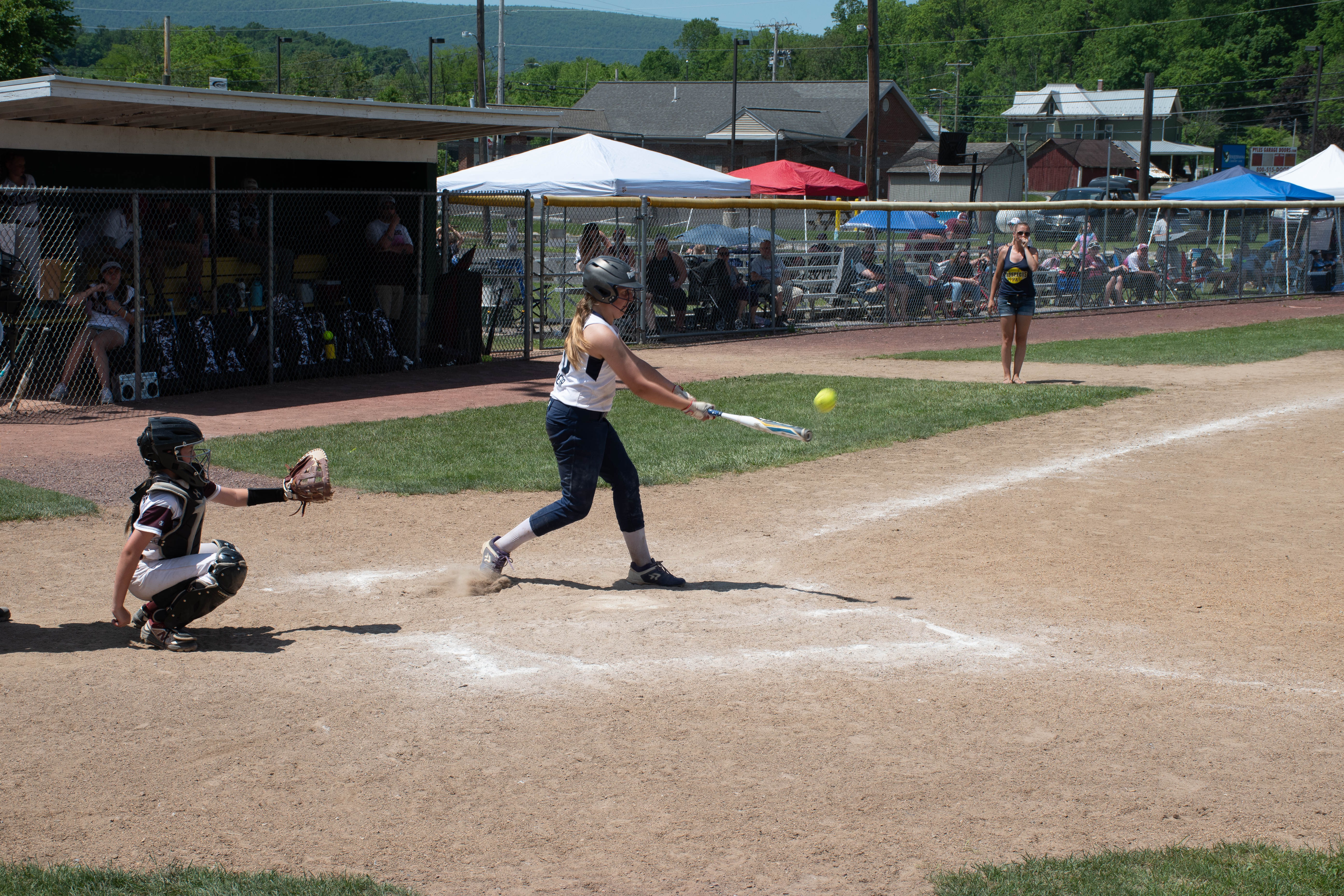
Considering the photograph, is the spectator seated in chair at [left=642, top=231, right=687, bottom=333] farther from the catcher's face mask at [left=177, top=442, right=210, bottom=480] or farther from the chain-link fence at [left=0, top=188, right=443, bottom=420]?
the catcher's face mask at [left=177, top=442, right=210, bottom=480]

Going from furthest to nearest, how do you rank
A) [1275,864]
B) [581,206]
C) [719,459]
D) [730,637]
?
[581,206], [719,459], [730,637], [1275,864]

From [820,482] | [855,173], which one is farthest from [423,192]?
[855,173]

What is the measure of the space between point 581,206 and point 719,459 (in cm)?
1011

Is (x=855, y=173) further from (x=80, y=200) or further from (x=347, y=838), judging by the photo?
(x=347, y=838)

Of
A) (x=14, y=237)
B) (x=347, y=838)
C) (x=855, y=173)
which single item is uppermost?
(x=855, y=173)

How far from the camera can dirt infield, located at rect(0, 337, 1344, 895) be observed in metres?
3.81

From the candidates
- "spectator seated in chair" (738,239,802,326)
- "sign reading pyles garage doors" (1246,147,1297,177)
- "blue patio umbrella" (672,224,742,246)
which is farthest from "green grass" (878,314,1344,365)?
"sign reading pyles garage doors" (1246,147,1297,177)

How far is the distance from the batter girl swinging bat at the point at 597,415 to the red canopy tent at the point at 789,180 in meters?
23.9

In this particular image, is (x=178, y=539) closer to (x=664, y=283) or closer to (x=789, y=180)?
(x=664, y=283)

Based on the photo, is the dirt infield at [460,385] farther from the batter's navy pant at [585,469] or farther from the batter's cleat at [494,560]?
the batter's navy pant at [585,469]

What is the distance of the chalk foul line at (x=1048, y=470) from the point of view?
27.6ft

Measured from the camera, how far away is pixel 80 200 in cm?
1420

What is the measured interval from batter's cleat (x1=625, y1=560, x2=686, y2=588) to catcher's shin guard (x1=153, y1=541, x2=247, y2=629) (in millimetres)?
2075

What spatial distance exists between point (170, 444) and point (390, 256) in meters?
11.4
